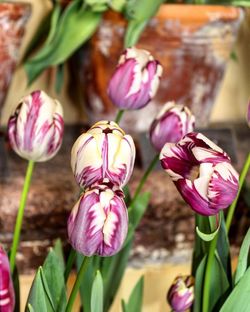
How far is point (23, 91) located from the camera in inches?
36.2

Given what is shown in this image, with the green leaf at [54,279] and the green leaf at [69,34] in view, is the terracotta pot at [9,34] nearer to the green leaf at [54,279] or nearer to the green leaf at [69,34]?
the green leaf at [69,34]

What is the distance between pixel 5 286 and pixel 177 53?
48 centimetres

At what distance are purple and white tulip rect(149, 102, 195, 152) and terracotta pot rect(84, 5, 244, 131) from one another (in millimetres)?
256

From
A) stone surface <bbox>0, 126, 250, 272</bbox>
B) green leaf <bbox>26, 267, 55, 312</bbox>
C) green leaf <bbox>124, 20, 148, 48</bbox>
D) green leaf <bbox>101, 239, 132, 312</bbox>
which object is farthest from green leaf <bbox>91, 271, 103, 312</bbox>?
green leaf <bbox>124, 20, 148, 48</bbox>

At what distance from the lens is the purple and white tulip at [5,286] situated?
386 mm

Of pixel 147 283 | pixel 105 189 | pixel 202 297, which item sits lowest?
pixel 147 283

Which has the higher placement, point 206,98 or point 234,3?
point 234,3

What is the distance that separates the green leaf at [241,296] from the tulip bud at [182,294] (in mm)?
61

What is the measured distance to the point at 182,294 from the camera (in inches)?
20.1

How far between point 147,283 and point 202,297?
335 mm

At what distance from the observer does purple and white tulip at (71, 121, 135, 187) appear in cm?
40

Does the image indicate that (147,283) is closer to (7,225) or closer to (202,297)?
(7,225)

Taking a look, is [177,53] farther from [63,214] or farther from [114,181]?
[114,181]

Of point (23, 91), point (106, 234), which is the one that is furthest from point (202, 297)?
point (23, 91)
